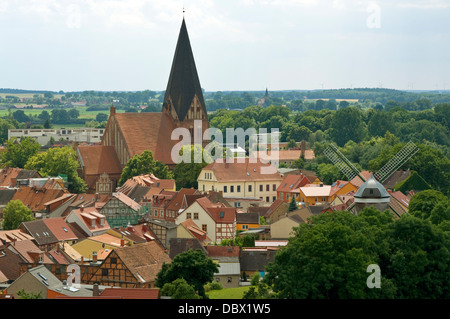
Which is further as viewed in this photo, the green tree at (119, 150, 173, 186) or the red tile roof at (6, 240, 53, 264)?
the green tree at (119, 150, 173, 186)

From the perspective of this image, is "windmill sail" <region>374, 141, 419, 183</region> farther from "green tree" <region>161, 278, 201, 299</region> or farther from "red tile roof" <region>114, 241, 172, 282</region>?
"green tree" <region>161, 278, 201, 299</region>

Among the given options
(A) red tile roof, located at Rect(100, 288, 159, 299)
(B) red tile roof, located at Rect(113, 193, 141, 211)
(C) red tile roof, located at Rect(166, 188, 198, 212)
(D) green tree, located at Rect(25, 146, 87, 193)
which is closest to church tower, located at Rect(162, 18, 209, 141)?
(D) green tree, located at Rect(25, 146, 87, 193)

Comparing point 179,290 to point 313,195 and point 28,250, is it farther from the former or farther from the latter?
point 313,195

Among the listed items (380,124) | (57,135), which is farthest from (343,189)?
(57,135)

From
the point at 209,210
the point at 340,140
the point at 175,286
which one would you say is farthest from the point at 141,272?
the point at 340,140

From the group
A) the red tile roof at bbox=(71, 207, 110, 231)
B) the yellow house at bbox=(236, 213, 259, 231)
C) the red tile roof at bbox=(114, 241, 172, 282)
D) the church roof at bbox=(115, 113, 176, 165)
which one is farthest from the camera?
the church roof at bbox=(115, 113, 176, 165)
